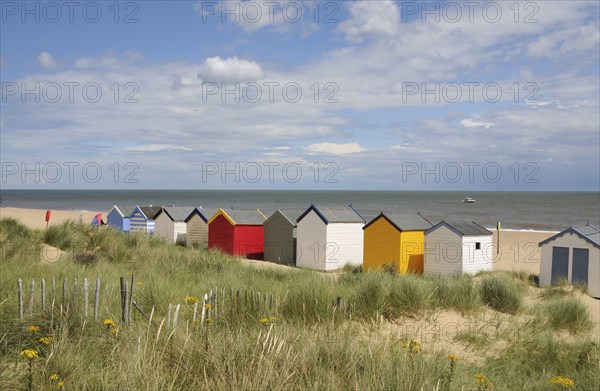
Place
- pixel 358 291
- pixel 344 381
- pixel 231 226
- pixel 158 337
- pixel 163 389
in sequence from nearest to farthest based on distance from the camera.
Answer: pixel 163 389
pixel 344 381
pixel 158 337
pixel 358 291
pixel 231 226

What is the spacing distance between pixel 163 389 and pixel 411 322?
6114 mm

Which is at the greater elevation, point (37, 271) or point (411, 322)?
point (37, 271)

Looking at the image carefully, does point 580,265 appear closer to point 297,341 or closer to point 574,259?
point 574,259

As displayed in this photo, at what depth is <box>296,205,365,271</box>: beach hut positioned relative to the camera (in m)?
21.9

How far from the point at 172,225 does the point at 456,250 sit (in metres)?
14.2

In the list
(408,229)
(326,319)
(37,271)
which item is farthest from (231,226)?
(326,319)

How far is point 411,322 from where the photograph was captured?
10.3m

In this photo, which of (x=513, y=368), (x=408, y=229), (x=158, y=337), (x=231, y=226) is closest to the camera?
(x=158, y=337)

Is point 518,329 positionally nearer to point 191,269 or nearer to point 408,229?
point 191,269

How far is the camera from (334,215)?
22312 mm

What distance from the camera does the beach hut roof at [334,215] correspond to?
21.9 metres

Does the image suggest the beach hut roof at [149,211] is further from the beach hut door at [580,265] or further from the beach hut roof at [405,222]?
the beach hut door at [580,265]

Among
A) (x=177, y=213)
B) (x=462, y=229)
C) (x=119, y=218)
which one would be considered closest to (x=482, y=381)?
(x=462, y=229)

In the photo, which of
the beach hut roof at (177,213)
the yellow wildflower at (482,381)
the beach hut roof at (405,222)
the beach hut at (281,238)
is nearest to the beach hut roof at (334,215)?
the beach hut at (281,238)
